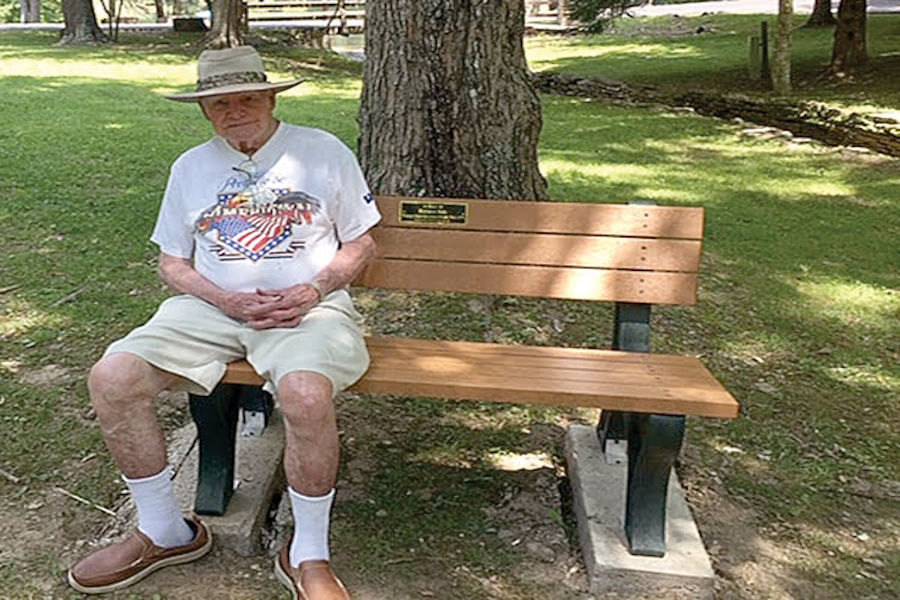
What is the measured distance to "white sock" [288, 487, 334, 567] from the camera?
2475mm

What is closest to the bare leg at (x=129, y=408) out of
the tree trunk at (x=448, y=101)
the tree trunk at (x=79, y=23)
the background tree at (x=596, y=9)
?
the tree trunk at (x=448, y=101)

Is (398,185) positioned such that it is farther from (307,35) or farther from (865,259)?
(307,35)

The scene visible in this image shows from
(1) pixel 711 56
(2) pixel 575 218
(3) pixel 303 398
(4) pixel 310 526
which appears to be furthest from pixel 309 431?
(1) pixel 711 56

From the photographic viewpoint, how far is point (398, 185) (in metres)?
4.29

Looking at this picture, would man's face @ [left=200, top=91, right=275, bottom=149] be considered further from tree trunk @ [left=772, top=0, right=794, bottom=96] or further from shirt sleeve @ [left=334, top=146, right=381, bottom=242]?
tree trunk @ [left=772, top=0, right=794, bottom=96]

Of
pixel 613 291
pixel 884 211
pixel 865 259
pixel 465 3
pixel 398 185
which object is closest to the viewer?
pixel 613 291

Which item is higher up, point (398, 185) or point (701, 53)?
point (701, 53)

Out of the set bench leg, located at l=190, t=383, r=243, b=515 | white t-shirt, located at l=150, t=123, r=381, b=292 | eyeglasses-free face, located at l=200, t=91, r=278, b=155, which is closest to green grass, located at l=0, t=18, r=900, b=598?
bench leg, located at l=190, t=383, r=243, b=515

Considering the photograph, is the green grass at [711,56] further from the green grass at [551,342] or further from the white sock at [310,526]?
the white sock at [310,526]

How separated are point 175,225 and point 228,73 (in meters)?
0.50

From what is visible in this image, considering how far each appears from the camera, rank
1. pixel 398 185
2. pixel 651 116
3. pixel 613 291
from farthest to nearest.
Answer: pixel 651 116
pixel 398 185
pixel 613 291

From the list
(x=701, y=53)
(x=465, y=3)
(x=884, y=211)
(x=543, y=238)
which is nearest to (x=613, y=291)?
(x=543, y=238)

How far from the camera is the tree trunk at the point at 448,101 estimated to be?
404 centimetres

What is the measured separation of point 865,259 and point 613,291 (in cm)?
347
